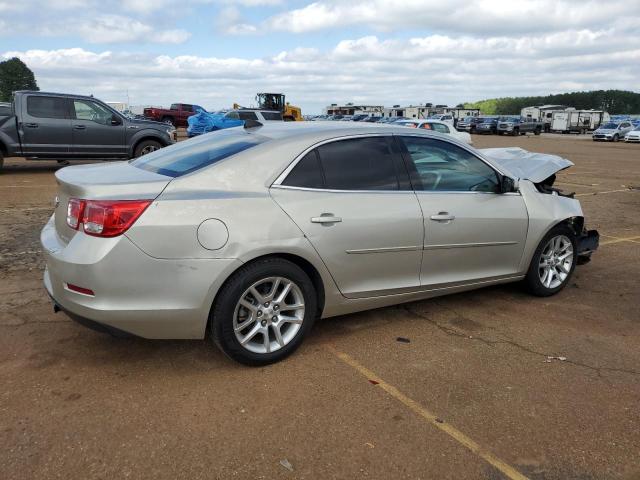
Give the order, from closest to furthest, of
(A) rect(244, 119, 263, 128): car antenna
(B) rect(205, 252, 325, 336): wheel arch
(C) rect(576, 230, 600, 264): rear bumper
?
(B) rect(205, 252, 325, 336): wheel arch < (A) rect(244, 119, 263, 128): car antenna < (C) rect(576, 230, 600, 264): rear bumper

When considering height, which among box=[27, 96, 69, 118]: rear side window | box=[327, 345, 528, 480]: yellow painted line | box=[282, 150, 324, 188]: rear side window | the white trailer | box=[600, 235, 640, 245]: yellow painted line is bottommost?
box=[327, 345, 528, 480]: yellow painted line

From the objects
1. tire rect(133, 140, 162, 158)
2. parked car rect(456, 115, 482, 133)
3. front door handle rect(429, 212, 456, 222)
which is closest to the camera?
front door handle rect(429, 212, 456, 222)

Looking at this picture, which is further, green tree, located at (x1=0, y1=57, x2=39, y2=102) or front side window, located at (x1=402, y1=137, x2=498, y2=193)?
green tree, located at (x1=0, y1=57, x2=39, y2=102)

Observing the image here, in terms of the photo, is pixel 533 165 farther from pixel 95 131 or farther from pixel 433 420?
pixel 95 131

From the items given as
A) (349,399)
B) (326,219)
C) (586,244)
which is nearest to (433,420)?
(349,399)

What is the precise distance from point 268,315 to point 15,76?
13923cm

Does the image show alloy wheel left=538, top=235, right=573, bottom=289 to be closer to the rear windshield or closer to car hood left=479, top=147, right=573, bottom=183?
car hood left=479, top=147, right=573, bottom=183

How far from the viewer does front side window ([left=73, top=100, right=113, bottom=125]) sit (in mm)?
12594

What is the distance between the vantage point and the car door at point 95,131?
12586mm

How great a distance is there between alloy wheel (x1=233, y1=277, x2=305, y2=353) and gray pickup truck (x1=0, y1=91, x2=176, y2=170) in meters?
10.9

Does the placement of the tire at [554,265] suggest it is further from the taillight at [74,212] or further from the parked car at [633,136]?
the parked car at [633,136]

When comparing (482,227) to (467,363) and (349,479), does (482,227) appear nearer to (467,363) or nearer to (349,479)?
(467,363)

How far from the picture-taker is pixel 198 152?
3854mm

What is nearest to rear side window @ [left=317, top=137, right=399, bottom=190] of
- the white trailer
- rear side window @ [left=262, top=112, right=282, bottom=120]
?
rear side window @ [left=262, top=112, right=282, bottom=120]
